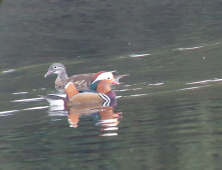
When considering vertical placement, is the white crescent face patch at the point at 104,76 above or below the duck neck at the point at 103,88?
above

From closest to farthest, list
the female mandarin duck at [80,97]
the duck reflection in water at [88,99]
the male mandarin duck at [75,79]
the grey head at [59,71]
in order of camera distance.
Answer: the duck reflection in water at [88,99], the female mandarin duck at [80,97], the male mandarin duck at [75,79], the grey head at [59,71]

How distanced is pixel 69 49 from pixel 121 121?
12073mm

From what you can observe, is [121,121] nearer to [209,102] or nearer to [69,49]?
[209,102]

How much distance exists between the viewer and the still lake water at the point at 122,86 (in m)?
6.54

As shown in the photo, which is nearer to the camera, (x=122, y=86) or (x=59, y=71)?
(x=122, y=86)

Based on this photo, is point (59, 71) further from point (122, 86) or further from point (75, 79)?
point (122, 86)

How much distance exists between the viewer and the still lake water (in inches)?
258

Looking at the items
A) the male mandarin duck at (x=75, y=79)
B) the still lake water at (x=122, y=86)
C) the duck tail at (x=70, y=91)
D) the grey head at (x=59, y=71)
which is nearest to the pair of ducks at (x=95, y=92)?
the duck tail at (x=70, y=91)

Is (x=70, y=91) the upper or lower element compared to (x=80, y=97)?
upper

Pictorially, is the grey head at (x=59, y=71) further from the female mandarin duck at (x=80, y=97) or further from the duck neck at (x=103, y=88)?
the female mandarin duck at (x=80, y=97)

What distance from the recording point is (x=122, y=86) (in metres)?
12.7

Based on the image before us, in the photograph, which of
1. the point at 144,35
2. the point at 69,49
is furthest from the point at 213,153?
the point at 144,35

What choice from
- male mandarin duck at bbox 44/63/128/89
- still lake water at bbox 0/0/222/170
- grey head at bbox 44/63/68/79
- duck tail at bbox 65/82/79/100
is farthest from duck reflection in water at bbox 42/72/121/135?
grey head at bbox 44/63/68/79

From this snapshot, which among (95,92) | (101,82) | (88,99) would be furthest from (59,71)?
(88,99)
